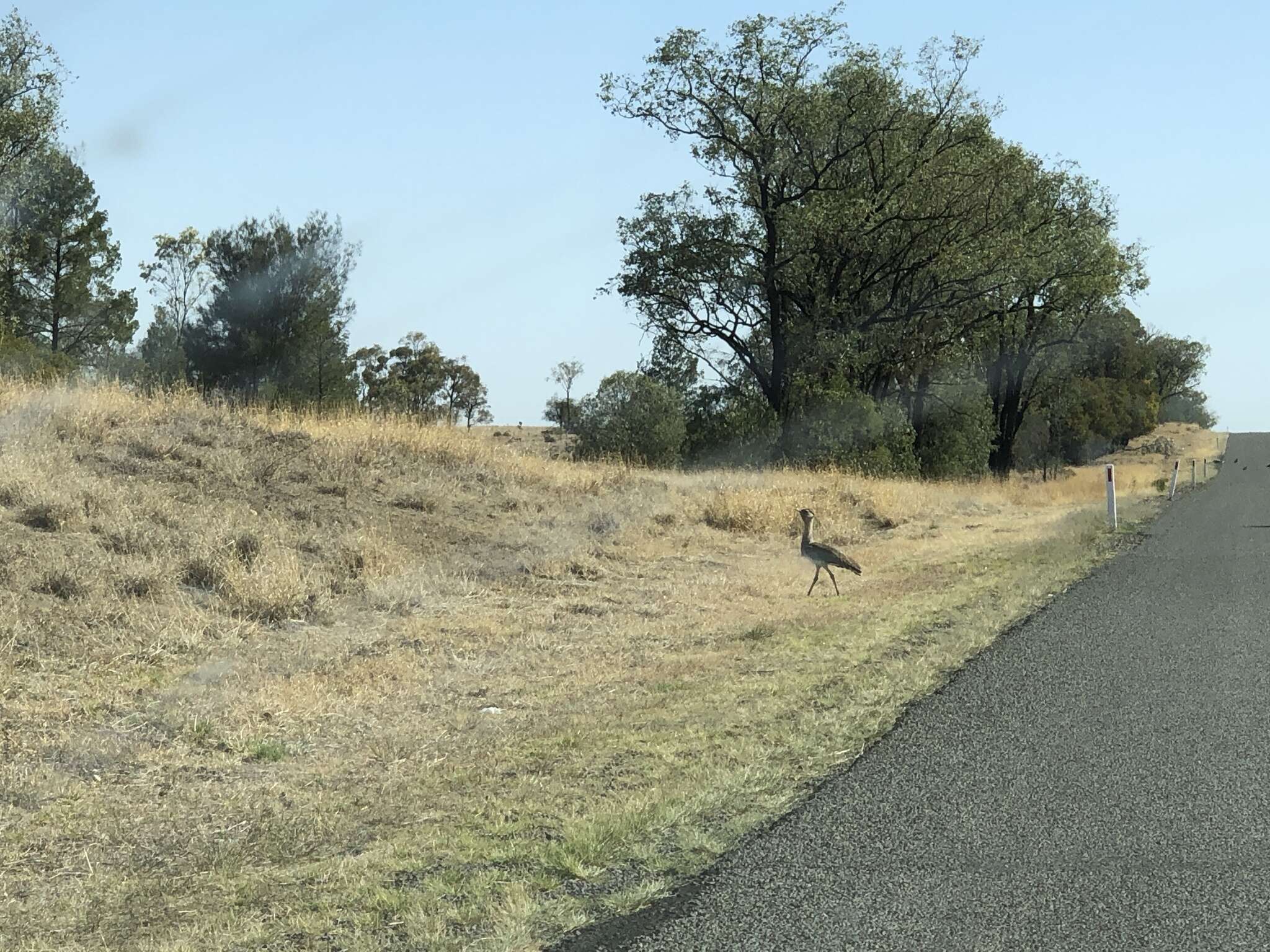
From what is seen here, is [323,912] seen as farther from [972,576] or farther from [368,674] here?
[972,576]

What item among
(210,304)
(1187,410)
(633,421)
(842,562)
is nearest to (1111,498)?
(842,562)

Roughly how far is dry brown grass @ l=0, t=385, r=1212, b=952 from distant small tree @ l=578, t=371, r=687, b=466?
1624 cm

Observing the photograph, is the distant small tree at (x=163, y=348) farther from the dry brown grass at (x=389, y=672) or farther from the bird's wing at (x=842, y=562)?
the bird's wing at (x=842, y=562)

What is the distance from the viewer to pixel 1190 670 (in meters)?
9.09

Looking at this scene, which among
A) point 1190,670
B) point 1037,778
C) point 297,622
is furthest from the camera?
point 297,622

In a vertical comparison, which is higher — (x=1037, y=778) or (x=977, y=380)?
(x=977, y=380)

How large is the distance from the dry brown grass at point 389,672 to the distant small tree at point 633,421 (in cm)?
1624

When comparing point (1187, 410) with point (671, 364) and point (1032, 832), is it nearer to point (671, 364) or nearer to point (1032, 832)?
point (671, 364)

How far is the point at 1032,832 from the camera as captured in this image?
5.46 metres

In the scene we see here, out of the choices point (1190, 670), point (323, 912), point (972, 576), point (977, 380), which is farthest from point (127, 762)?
point (977, 380)

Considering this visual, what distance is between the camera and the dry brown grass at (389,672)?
17.5 ft

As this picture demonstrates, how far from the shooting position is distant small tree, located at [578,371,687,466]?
37.1 meters

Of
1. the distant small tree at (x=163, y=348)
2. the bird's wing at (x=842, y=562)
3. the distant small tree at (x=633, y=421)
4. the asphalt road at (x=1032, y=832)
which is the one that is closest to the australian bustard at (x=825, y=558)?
the bird's wing at (x=842, y=562)

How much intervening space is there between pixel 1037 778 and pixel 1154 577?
9.44 metres
